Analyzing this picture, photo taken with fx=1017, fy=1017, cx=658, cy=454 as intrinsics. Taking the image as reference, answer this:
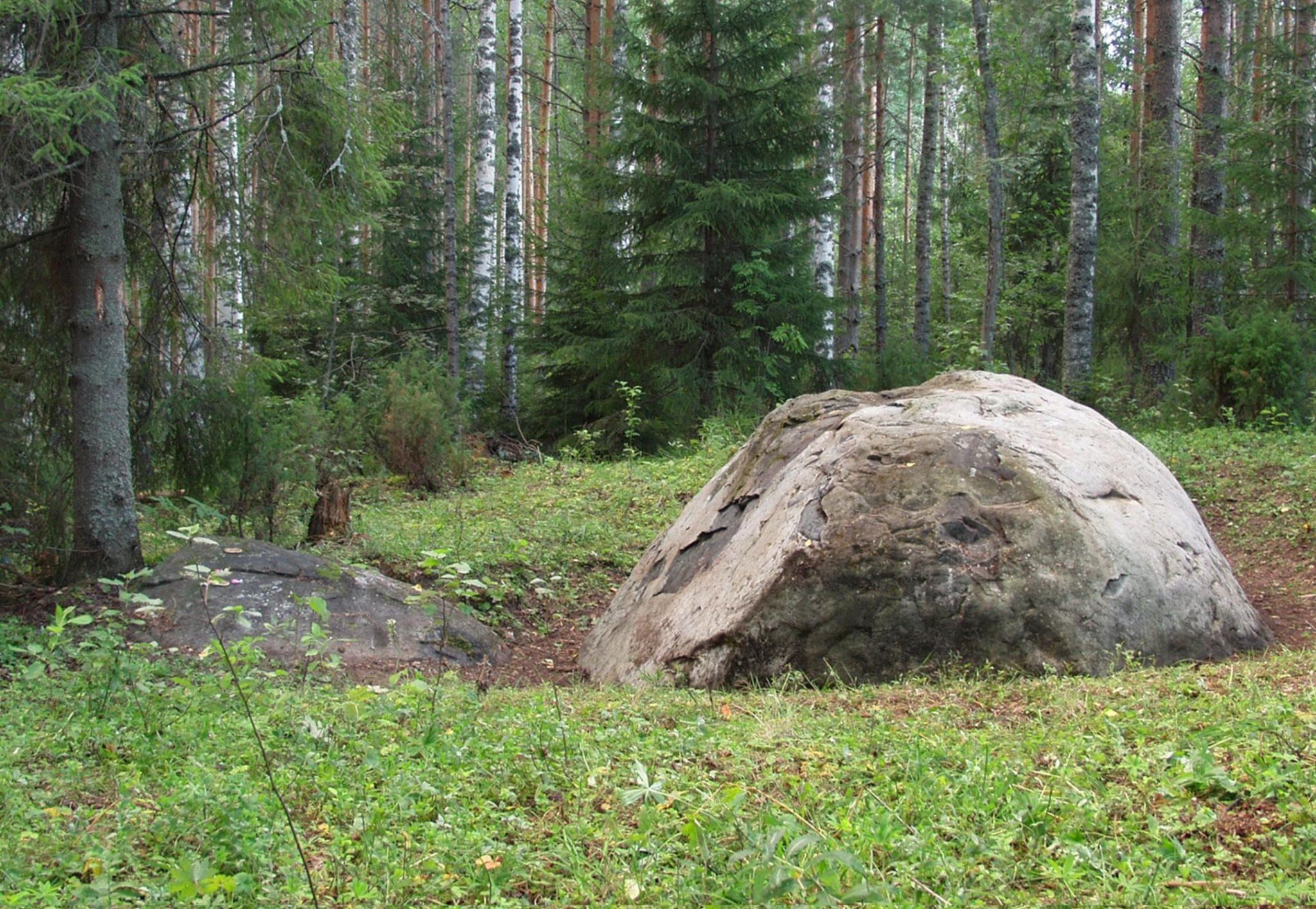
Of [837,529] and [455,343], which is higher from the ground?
[455,343]

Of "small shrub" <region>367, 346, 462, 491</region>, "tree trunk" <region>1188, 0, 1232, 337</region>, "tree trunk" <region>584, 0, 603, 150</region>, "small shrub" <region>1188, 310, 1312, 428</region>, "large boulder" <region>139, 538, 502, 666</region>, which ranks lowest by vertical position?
"large boulder" <region>139, 538, 502, 666</region>

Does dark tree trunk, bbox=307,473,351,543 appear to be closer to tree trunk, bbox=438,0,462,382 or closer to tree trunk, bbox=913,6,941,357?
tree trunk, bbox=438,0,462,382

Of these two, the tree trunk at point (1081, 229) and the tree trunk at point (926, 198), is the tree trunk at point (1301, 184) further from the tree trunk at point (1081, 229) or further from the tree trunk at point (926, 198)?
the tree trunk at point (926, 198)

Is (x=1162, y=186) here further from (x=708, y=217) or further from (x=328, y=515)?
(x=328, y=515)

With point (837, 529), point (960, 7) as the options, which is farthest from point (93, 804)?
point (960, 7)

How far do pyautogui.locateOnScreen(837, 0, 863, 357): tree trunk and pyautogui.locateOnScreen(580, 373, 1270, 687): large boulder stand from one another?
1152 centimetres

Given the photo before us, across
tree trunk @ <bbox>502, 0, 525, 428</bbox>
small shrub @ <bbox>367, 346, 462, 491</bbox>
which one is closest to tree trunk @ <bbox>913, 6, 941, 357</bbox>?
tree trunk @ <bbox>502, 0, 525, 428</bbox>

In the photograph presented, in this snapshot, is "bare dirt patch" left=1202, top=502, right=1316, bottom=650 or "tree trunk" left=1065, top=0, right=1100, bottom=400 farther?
"tree trunk" left=1065, top=0, right=1100, bottom=400

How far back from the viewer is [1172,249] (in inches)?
658

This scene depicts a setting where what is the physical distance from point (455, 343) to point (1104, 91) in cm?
1672

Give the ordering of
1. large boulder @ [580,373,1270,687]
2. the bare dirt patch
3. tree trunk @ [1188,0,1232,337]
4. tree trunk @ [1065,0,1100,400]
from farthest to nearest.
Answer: tree trunk @ [1188,0,1232,337]
tree trunk @ [1065,0,1100,400]
the bare dirt patch
large boulder @ [580,373,1270,687]

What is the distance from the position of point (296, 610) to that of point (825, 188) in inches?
475

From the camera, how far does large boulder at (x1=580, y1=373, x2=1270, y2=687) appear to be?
5254 mm

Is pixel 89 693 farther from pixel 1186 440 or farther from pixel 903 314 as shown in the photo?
pixel 903 314
